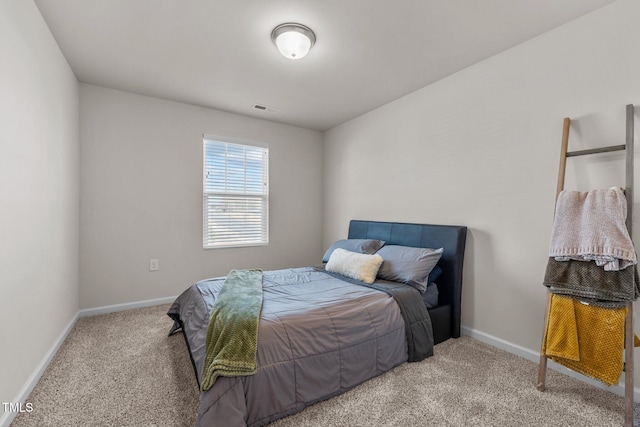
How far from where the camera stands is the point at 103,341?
2480 mm

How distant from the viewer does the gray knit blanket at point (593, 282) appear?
1.59 meters

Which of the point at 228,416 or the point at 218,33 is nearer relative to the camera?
the point at 228,416

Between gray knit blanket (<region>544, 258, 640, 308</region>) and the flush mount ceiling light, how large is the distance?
2.25m

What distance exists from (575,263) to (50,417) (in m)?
3.14

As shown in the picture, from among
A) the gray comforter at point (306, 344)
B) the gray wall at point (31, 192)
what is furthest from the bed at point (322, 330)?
the gray wall at point (31, 192)

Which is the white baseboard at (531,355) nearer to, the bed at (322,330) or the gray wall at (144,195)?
the bed at (322,330)

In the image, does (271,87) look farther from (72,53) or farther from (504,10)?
(504,10)

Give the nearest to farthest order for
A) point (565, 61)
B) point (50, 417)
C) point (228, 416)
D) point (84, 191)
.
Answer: point (228, 416)
point (50, 417)
point (565, 61)
point (84, 191)

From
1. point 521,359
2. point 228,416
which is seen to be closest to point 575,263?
point 521,359

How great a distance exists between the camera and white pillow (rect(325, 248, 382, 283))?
2.59 m

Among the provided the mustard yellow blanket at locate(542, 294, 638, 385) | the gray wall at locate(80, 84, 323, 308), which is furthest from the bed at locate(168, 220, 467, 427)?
the gray wall at locate(80, 84, 323, 308)

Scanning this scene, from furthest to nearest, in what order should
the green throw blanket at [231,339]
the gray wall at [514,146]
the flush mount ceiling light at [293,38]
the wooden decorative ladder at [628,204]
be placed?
the flush mount ceiling light at [293,38]
the gray wall at [514,146]
the wooden decorative ladder at [628,204]
the green throw blanket at [231,339]

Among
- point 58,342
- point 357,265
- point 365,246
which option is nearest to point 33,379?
point 58,342

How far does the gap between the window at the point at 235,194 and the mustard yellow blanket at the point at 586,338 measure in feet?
10.7
